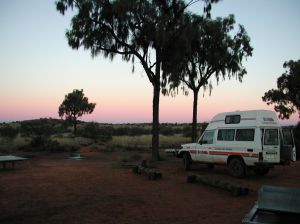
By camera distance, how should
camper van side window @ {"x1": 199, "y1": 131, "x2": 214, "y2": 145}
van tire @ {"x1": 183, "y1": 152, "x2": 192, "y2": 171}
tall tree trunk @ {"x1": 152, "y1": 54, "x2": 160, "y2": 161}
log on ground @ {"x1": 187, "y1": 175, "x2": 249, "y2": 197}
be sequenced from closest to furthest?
log on ground @ {"x1": 187, "y1": 175, "x2": 249, "y2": 197}
camper van side window @ {"x1": 199, "y1": 131, "x2": 214, "y2": 145}
van tire @ {"x1": 183, "y1": 152, "x2": 192, "y2": 171}
tall tree trunk @ {"x1": 152, "y1": 54, "x2": 160, "y2": 161}

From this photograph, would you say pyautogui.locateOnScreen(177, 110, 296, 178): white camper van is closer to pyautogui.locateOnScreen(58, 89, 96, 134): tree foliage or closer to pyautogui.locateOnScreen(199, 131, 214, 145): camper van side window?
pyautogui.locateOnScreen(199, 131, 214, 145): camper van side window

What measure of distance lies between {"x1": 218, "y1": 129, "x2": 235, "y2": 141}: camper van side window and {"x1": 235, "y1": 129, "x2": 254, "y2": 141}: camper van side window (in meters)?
0.27

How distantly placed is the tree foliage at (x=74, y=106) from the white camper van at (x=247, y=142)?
120 feet

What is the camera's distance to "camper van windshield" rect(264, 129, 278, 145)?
500 inches

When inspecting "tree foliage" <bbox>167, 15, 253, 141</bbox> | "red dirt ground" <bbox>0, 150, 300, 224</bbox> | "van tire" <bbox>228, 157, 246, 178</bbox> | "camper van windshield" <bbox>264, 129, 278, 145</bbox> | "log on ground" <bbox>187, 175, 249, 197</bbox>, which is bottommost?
"red dirt ground" <bbox>0, 150, 300, 224</bbox>

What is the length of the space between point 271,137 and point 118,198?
20.9ft

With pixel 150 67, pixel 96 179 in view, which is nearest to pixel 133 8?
pixel 150 67

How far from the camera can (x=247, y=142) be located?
43.0 ft

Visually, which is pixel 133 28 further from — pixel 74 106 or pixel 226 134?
pixel 74 106

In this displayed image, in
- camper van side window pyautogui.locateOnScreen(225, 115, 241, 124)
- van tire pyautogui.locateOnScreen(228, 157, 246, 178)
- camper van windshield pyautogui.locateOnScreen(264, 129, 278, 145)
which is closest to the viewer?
camper van windshield pyautogui.locateOnScreen(264, 129, 278, 145)

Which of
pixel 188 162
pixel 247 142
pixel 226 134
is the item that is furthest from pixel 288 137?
Result: pixel 188 162

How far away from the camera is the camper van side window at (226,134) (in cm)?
1391

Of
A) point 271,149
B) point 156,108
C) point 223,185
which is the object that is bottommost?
point 223,185

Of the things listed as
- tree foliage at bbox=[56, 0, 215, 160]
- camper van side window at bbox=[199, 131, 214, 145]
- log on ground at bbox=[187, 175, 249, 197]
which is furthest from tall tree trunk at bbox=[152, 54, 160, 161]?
log on ground at bbox=[187, 175, 249, 197]
